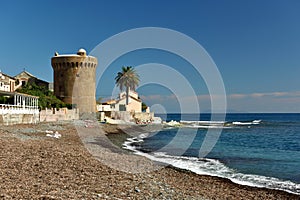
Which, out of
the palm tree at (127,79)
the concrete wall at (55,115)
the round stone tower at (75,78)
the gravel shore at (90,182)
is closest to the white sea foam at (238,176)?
the gravel shore at (90,182)

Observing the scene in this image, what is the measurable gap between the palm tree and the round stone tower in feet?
65.5

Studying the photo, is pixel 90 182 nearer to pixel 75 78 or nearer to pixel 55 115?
pixel 55 115

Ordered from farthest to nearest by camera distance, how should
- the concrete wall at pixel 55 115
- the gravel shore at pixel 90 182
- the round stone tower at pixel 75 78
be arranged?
the round stone tower at pixel 75 78, the concrete wall at pixel 55 115, the gravel shore at pixel 90 182

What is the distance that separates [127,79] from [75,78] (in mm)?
22310

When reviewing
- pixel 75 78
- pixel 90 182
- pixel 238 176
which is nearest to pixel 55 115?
pixel 75 78

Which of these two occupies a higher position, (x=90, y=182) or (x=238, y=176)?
(x=90, y=182)

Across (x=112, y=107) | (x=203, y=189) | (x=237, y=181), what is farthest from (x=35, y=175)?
(x=112, y=107)

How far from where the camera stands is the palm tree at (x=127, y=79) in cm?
7238

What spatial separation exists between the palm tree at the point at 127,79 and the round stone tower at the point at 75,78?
65.5 ft

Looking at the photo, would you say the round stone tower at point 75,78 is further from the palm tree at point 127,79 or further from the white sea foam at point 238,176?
the white sea foam at point 238,176

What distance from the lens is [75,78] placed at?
51.0 metres

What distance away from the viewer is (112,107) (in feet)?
218

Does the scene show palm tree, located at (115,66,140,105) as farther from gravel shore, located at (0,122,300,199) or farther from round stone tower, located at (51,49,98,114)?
gravel shore, located at (0,122,300,199)

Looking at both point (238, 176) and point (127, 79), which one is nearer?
point (238, 176)
